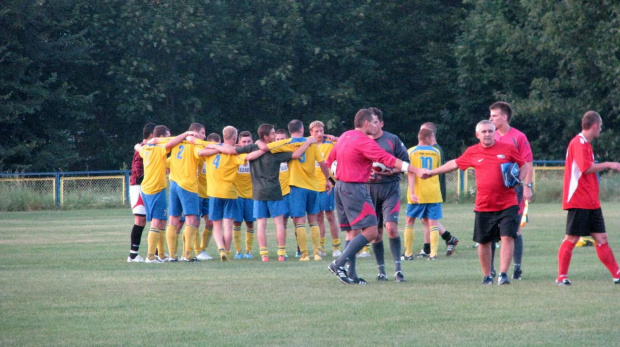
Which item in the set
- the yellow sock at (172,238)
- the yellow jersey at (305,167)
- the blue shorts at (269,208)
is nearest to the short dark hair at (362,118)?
the yellow jersey at (305,167)

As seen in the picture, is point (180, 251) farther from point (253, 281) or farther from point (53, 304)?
point (53, 304)

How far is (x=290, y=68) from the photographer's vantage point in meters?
51.0

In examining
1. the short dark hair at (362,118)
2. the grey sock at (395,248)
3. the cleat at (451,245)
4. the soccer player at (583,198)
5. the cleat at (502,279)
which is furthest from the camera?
the cleat at (451,245)

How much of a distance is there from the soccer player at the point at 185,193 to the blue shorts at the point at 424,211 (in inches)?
131

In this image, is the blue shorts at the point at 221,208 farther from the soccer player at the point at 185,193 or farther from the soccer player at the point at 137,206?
the soccer player at the point at 137,206

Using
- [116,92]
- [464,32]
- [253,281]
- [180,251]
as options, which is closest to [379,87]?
[464,32]

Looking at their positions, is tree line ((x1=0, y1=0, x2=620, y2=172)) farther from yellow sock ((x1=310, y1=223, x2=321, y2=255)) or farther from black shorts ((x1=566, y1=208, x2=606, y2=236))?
black shorts ((x1=566, y1=208, x2=606, y2=236))

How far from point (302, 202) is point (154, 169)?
91.3 inches

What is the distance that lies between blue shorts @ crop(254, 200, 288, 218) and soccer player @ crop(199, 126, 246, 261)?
2.84 ft

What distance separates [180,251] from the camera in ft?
58.7

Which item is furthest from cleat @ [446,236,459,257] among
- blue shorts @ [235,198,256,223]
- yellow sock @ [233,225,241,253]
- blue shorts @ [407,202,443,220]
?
yellow sock @ [233,225,241,253]

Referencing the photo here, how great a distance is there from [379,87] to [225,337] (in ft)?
159

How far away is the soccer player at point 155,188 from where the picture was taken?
50.1 ft

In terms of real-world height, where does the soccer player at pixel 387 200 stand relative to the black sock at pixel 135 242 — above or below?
above
